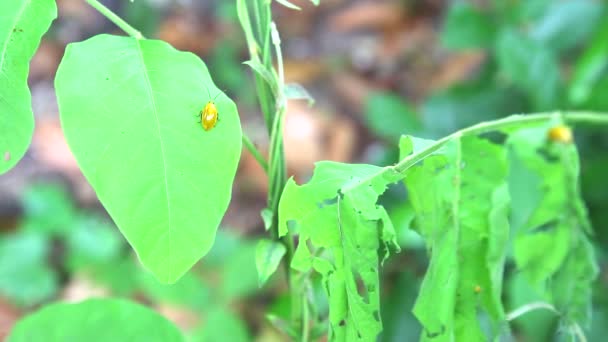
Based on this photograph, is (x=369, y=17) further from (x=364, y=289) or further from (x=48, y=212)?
(x=364, y=289)

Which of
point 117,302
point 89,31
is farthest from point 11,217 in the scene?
point 117,302

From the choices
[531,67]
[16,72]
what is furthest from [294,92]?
[531,67]

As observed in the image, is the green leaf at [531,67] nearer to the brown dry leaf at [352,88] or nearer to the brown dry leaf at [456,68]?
the brown dry leaf at [456,68]

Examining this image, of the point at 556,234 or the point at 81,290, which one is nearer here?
the point at 556,234

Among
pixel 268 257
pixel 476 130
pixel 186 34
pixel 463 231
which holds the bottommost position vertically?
pixel 186 34

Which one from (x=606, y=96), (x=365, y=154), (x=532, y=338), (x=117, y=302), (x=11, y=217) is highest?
(x=606, y=96)

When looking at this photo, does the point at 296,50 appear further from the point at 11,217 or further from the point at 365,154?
the point at 11,217

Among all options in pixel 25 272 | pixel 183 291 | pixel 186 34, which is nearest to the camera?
pixel 183 291
